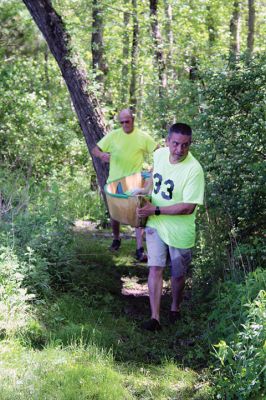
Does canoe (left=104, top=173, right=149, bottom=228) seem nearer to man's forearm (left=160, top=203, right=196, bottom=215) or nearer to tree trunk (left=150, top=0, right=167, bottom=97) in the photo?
man's forearm (left=160, top=203, right=196, bottom=215)

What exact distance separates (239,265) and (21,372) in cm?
252

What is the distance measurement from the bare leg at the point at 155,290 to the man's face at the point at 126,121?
252 cm

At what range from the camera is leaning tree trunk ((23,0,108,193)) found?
8820 millimetres

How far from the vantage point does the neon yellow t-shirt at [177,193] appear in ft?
17.8

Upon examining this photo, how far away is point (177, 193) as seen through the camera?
555 cm

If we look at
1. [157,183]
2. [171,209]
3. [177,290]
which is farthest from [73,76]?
[177,290]

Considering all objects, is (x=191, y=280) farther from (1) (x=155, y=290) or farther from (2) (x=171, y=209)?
(2) (x=171, y=209)

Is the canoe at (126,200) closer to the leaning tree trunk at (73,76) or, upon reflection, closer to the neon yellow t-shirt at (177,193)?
the neon yellow t-shirt at (177,193)

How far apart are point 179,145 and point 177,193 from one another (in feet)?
1.56

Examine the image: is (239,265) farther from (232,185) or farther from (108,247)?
(108,247)

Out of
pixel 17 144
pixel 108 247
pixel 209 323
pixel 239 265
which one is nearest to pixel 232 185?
pixel 239 265

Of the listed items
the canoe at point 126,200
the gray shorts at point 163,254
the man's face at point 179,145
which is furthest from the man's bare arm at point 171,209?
the man's face at point 179,145

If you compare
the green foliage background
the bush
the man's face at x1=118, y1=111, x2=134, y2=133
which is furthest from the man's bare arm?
the man's face at x1=118, y1=111, x2=134, y2=133

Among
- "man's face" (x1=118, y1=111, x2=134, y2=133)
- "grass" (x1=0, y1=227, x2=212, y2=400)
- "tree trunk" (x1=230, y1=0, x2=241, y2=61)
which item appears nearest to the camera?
"grass" (x1=0, y1=227, x2=212, y2=400)
